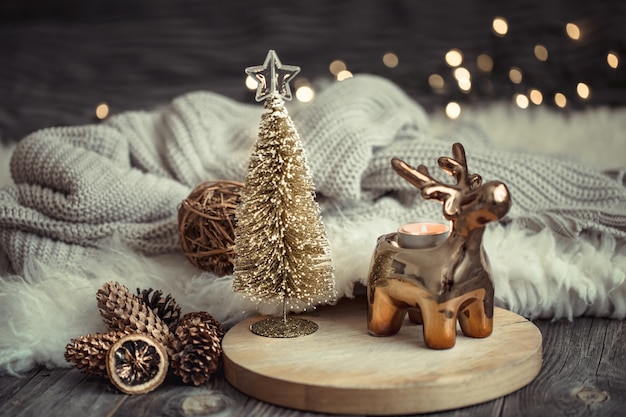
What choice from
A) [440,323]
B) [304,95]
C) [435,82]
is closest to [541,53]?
[435,82]

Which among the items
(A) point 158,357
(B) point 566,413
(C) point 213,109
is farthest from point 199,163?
(B) point 566,413

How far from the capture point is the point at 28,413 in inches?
36.2

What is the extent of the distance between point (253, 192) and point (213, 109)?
2.03ft

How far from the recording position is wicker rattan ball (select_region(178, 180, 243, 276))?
1170 millimetres

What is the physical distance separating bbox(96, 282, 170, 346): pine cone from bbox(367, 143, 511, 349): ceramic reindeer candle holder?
281mm

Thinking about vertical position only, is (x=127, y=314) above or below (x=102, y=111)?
below

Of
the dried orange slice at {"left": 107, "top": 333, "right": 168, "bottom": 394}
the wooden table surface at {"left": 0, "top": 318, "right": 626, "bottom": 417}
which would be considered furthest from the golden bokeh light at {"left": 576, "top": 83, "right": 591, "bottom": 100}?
the dried orange slice at {"left": 107, "top": 333, "right": 168, "bottom": 394}

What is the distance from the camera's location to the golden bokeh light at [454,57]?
239 centimetres

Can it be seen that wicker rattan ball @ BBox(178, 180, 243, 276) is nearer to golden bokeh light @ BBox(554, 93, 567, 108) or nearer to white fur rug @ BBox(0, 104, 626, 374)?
white fur rug @ BBox(0, 104, 626, 374)

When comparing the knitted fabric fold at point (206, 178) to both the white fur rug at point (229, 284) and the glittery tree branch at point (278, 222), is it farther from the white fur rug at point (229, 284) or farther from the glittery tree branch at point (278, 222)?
the glittery tree branch at point (278, 222)

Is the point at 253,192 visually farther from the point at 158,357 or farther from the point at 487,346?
the point at 487,346

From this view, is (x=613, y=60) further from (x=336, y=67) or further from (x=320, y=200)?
(x=320, y=200)

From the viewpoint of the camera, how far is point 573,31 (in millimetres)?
2260

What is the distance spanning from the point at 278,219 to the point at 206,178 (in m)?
0.48
